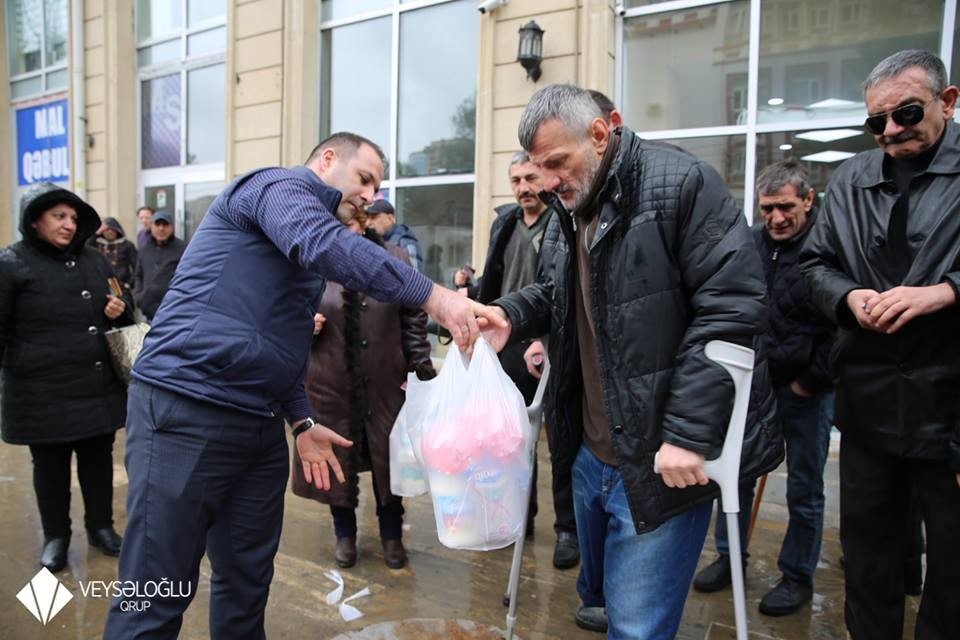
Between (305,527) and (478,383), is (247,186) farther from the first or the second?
(305,527)

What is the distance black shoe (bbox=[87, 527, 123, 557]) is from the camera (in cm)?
375

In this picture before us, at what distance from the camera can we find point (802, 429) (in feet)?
10.9

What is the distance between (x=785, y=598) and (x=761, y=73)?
14.4ft

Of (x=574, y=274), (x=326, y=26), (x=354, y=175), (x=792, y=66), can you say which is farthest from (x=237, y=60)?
(x=574, y=274)

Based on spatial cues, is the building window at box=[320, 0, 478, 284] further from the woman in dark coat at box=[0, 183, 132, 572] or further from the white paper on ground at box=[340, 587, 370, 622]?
the white paper on ground at box=[340, 587, 370, 622]

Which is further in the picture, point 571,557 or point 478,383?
point 571,557

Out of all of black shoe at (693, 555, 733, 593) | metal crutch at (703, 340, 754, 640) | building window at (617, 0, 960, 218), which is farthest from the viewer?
building window at (617, 0, 960, 218)

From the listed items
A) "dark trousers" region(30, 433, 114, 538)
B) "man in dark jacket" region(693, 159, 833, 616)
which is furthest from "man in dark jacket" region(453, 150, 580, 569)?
"dark trousers" region(30, 433, 114, 538)

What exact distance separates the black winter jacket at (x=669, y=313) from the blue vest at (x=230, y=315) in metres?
0.92

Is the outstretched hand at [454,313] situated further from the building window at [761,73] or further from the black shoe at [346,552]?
the building window at [761,73]

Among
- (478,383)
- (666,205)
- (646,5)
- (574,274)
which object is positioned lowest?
(478,383)

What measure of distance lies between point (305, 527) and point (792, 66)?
5.27 metres

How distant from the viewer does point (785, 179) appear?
3.17 m

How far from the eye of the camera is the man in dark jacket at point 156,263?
7.75 metres
